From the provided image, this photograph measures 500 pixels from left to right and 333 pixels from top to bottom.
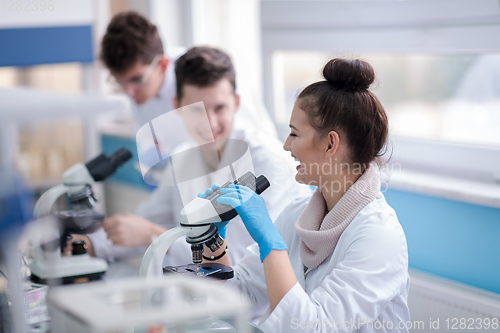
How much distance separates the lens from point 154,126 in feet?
4.13

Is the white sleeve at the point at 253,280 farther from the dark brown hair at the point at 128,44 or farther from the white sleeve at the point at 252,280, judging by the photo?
the dark brown hair at the point at 128,44

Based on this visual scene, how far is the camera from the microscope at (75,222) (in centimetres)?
138

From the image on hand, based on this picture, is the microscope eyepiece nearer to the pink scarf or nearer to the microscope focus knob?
the microscope focus knob

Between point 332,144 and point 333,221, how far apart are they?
0.72 feet

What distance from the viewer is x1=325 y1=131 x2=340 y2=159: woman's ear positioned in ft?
4.19

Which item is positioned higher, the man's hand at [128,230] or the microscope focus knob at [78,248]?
the microscope focus knob at [78,248]

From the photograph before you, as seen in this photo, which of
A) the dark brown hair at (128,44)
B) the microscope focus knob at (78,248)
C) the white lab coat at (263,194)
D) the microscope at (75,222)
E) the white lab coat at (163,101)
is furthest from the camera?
the white lab coat at (163,101)

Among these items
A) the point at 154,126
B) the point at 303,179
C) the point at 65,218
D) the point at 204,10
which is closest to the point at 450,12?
the point at 303,179

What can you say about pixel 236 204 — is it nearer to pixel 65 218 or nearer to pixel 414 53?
pixel 65 218

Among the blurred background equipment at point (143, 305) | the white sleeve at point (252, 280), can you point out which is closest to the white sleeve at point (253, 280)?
the white sleeve at point (252, 280)

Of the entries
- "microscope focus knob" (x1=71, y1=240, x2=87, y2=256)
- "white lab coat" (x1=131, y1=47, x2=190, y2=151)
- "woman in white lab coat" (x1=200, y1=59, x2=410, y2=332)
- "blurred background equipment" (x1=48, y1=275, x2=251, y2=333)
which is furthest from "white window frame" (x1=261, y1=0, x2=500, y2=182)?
"blurred background equipment" (x1=48, y1=275, x2=251, y2=333)

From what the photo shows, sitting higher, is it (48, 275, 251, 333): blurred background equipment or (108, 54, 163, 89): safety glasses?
(108, 54, 163, 89): safety glasses

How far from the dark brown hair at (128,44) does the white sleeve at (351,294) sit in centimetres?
162

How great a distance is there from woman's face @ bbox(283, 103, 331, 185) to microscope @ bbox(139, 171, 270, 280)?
21cm
